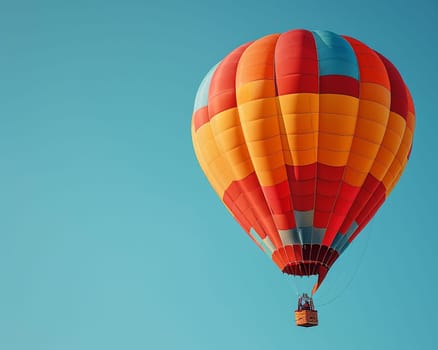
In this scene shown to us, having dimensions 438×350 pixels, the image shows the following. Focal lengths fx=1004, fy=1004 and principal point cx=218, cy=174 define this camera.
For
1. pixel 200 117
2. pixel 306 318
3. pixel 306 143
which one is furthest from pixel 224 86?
pixel 306 318

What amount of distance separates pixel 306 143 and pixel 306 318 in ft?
15.0

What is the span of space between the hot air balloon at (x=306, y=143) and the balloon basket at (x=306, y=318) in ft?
0.21

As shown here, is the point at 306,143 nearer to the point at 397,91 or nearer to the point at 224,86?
the point at 224,86

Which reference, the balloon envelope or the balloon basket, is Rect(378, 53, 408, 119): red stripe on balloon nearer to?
the balloon envelope

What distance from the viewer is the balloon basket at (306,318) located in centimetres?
2556

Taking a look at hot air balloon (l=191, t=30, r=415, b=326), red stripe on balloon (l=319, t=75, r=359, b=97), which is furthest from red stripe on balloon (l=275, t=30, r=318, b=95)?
red stripe on balloon (l=319, t=75, r=359, b=97)

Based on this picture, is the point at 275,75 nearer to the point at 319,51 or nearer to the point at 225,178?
the point at 319,51

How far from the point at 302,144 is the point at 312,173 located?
32.2 inches

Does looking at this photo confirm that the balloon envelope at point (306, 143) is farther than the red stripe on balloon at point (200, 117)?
No

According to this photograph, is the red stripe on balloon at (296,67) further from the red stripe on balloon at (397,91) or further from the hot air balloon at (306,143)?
the red stripe on balloon at (397,91)

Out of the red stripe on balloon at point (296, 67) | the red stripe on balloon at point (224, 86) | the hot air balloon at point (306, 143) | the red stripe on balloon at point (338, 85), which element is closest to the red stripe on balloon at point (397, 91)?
the hot air balloon at point (306, 143)

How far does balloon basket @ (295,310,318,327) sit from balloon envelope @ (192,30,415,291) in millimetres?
1024

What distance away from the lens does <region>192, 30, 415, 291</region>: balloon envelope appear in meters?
26.5

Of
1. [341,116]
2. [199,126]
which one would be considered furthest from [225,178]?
[341,116]
